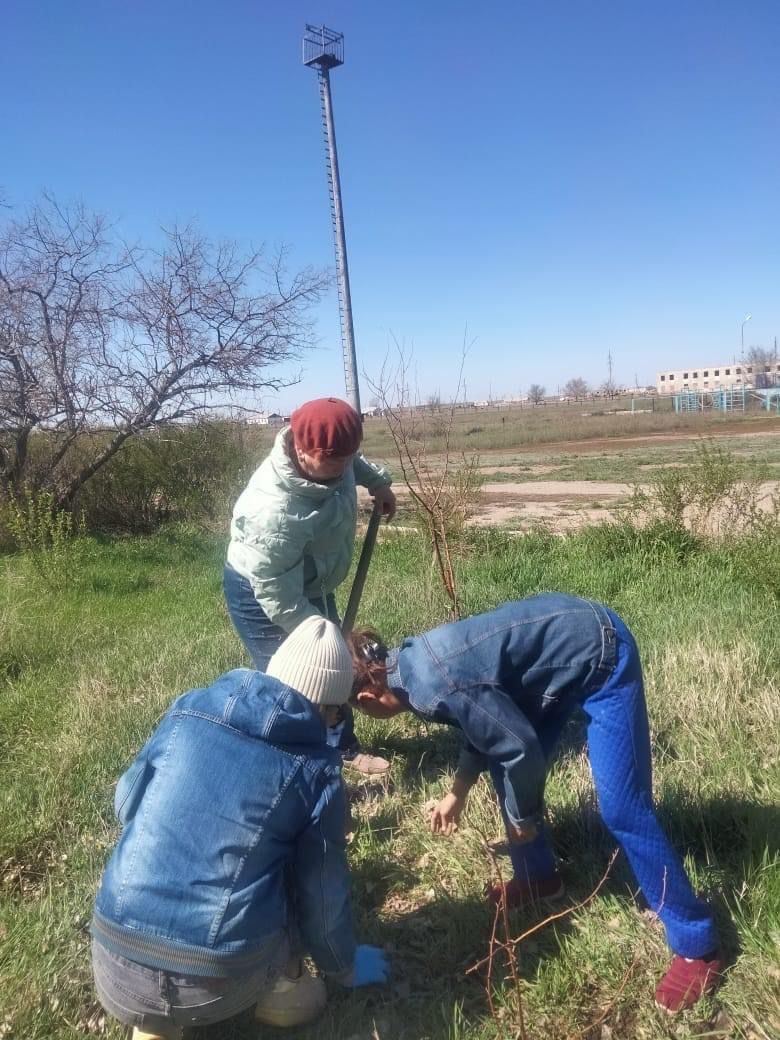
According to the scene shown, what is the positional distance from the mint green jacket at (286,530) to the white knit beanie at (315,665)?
1.00m

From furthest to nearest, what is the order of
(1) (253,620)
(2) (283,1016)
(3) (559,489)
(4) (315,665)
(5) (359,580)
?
(3) (559,489) < (5) (359,580) < (1) (253,620) < (2) (283,1016) < (4) (315,665)

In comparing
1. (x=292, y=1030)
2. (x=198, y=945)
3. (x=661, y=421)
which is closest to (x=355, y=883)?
(x=292, y=1030)

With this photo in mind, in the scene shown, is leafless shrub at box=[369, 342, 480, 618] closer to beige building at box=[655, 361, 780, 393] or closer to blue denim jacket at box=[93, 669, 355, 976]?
blue denim jacket at box=[93, 669, 355, 976]

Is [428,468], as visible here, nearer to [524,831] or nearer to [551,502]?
[524,831]

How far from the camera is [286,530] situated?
9.86ft

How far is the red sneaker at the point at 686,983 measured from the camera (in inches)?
84.4

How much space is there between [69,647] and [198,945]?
4.32 meters

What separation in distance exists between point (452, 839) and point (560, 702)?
0.99m

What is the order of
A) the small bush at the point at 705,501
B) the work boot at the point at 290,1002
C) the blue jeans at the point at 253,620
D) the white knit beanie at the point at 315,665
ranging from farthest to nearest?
the small bush at the point at 705,501 < the blue jeans at the point at 253,620 < the work boot at the point at 290,1002 < the white knit beanie at the point at 315,665

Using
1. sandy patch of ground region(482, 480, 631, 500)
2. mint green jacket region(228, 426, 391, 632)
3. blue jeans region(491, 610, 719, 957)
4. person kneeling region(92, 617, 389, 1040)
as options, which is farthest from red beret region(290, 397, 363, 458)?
sandy patch of ground region(482, 480, 631, 500)

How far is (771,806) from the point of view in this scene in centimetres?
291

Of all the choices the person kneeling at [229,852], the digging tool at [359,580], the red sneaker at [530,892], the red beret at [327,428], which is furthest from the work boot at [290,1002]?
the red beret at [327,428]

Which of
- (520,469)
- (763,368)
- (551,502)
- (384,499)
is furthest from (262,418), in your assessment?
(763,368)

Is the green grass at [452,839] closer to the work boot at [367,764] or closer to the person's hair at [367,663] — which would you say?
the work boot at [367,764]
